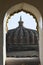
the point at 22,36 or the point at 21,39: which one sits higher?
the point at 22,36

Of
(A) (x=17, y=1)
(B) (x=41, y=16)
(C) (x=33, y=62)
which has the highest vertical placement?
(A) (x=17, y=1)

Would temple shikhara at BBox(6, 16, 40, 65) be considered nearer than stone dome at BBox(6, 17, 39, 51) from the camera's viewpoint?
Yes

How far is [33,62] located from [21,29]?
13.2ft

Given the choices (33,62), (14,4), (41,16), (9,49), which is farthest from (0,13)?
(9,49)

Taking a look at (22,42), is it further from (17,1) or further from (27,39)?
(17,1)

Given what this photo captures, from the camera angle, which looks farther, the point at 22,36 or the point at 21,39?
the point at 22,36

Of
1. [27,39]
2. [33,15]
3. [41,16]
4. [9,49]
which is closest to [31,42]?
[27,39]

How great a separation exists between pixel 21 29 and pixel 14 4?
448 cm

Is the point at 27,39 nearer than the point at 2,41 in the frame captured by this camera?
No

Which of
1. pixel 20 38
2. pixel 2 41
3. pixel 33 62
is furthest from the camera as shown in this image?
pixel 20 38

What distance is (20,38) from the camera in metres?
7.51

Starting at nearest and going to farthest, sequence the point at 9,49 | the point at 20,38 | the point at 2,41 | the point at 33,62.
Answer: the point at 2,41
the point at 33,62
the point at 9,49
the point at 20,38

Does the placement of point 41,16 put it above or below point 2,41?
above

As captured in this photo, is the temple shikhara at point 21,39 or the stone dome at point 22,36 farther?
the stone dome at point 22,36
